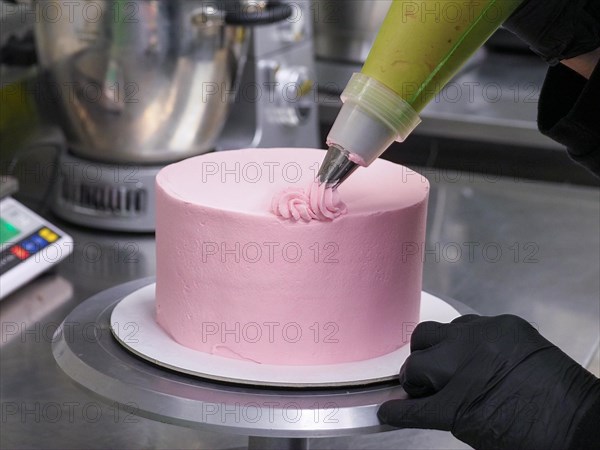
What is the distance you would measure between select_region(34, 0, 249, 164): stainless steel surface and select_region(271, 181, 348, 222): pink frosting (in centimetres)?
71

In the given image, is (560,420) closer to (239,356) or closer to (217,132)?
(239,356)

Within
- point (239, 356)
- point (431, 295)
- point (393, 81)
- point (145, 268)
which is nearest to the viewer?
point (393, 81)

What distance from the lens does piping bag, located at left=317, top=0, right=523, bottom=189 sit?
0.82 metres

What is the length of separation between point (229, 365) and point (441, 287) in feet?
2.20

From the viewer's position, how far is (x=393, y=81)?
842 millimetres

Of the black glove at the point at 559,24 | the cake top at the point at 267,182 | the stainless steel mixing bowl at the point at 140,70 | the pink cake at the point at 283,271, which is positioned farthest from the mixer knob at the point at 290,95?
the black glove at the point at 559,24

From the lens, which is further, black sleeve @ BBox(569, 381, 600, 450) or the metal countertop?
the metal countertop

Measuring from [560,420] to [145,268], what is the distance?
80 cm

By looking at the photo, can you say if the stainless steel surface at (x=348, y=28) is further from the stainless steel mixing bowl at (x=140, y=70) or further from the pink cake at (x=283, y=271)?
the pink cake at (x=283, y=271)

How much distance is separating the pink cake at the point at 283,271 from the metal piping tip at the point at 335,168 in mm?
24

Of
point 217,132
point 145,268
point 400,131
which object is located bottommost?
point 145,268

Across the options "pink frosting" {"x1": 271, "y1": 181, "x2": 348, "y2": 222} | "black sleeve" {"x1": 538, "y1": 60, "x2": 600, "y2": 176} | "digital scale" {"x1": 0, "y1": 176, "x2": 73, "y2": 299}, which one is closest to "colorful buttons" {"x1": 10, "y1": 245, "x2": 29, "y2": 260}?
"digital scale" {"x1": 0, "y1": 176, "x2": 73, "y2": 299}

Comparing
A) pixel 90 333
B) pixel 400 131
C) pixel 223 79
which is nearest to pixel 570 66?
pixel 400 131

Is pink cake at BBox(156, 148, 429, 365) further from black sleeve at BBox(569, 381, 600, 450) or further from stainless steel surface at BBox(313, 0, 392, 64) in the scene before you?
stainless steel surface at BBox(313, 0, 392, 64)
